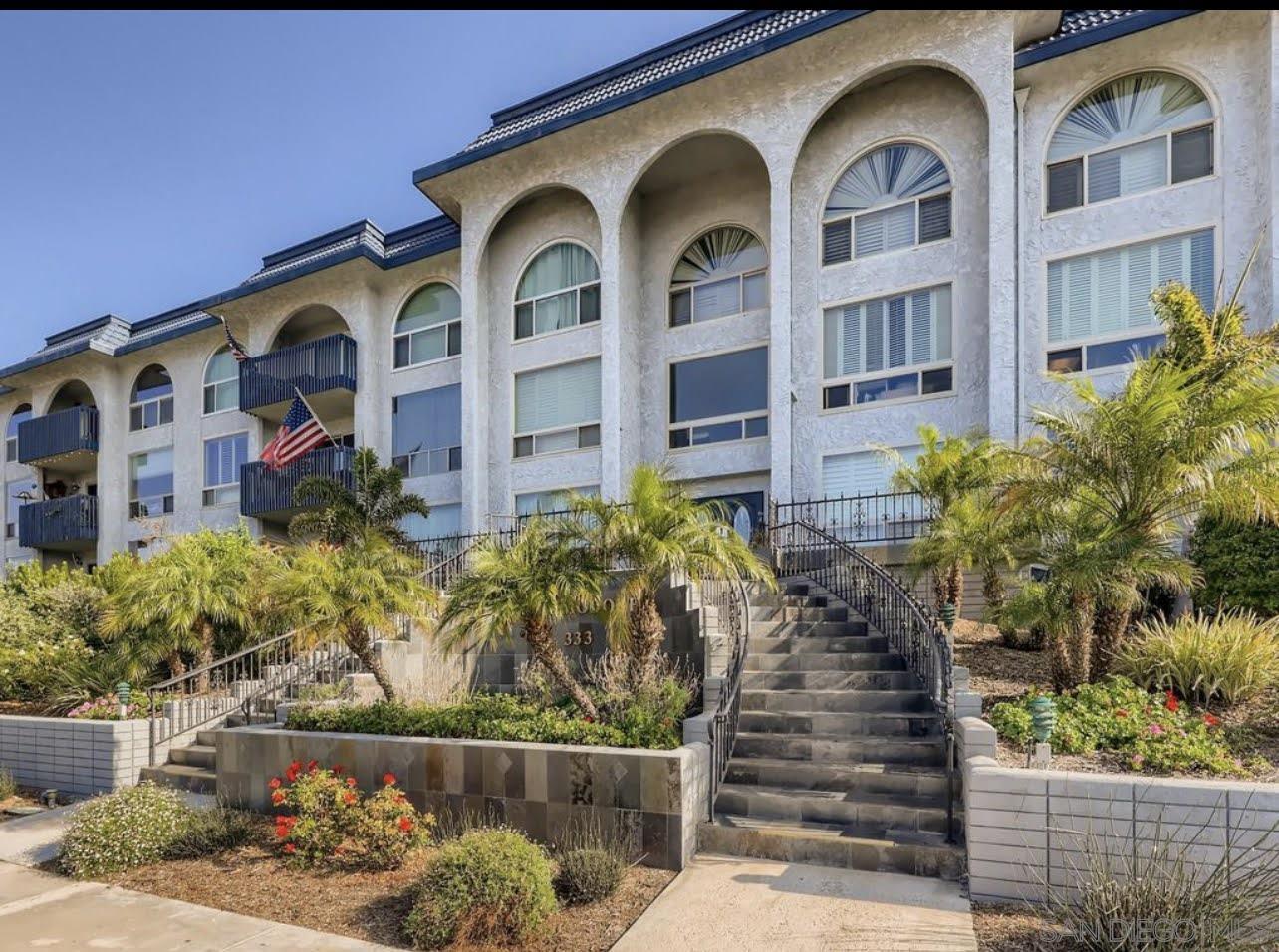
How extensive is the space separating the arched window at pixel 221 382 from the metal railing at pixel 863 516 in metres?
18.1

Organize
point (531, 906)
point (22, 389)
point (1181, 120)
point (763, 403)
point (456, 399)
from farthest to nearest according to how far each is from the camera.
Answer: point (22, 389), point (456, 399), point (763, 403), point (1181, 120), point (531, 906)

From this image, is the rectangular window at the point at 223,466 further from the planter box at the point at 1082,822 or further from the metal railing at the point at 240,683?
the planter box at the point at 1082,822

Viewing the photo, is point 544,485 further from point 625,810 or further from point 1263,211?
point 1263,211

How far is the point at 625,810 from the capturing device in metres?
7.08

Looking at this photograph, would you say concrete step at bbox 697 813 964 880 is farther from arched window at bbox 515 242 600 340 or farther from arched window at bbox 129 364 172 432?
arched window at bbox 129 364 172 432

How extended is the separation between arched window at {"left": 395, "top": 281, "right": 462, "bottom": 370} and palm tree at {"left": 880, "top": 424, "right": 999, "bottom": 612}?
503 inches

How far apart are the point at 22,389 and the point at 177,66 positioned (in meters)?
32.9

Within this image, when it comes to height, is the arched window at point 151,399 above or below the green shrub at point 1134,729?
above

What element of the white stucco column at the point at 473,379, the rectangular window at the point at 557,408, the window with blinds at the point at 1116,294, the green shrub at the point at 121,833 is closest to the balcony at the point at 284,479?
the white stucco column at the point at 473,379

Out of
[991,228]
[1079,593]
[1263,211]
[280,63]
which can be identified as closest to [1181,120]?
[1263,211]

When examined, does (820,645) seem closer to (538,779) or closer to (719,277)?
(538,779)

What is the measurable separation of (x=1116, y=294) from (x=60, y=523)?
31032 millimetres

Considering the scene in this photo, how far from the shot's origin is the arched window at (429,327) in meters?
21.3

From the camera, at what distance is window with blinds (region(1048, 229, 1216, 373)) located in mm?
13477
